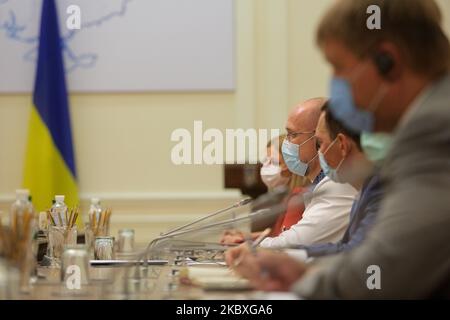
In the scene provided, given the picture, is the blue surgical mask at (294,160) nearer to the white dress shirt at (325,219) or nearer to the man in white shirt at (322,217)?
the man in white shirt at (322,217)

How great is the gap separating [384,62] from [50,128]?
142 inches

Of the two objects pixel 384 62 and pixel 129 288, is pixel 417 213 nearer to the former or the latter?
pixel 384 62

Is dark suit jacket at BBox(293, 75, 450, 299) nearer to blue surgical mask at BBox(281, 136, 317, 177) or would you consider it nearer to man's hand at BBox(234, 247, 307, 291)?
man's hand at BBox(234, 247, 307, 291)

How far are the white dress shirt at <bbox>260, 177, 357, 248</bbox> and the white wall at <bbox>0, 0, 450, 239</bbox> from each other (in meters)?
1.82

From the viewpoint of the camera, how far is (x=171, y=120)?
498 cm

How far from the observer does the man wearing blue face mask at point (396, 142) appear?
1.40m

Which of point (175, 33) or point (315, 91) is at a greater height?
point (175, 33)

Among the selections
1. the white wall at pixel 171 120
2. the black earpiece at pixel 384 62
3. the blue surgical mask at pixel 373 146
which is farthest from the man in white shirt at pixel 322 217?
the white wall at pixel 171 120

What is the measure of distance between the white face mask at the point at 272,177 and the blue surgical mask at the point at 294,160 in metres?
0.25

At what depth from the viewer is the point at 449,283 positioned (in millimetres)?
1447

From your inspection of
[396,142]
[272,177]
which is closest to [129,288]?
[396,142]
